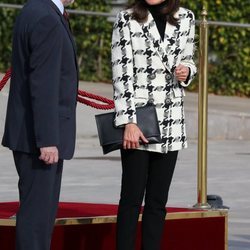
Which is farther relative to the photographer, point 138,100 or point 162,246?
point 162,246

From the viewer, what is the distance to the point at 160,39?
6395 millimetres

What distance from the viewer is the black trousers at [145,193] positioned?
20.9ft

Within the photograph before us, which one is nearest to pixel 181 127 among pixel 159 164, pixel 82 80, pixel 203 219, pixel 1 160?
pixel 159 164

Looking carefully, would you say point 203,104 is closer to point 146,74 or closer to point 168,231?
point 168,231

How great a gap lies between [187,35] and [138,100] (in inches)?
17.1

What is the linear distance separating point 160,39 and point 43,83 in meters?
0.85

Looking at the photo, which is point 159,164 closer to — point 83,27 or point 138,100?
point 138,100

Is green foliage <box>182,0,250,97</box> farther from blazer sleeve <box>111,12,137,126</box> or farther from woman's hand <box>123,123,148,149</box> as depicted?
woman's hand <box>123,123,148,149</box>

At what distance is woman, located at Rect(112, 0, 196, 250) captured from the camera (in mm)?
6320

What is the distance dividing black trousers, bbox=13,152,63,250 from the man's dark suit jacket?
85mm

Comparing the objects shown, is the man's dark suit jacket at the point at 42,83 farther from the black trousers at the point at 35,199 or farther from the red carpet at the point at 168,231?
the red carpet at the point at 168,231

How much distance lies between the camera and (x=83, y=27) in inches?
683

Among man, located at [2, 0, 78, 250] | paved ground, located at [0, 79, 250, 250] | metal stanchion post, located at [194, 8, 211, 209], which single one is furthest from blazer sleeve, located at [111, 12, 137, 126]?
paved ground, located at [0, 79, 250, 250]

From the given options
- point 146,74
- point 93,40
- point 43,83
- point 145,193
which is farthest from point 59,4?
point 93,40
